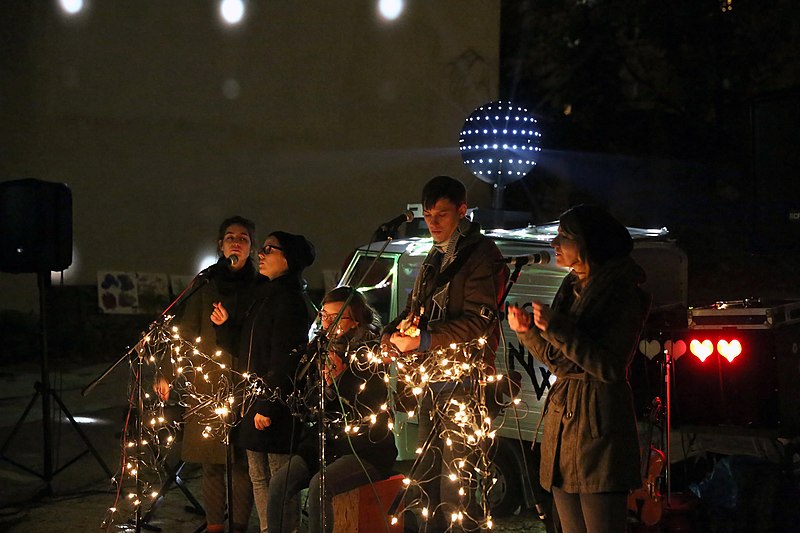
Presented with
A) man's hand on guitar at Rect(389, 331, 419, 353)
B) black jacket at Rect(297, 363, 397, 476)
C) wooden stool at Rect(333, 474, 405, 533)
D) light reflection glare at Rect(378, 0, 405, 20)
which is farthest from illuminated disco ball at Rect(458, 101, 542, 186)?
light reflection glare at Rect(378, 0, 405, 20)

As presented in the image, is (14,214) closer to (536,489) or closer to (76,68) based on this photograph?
(536,489)

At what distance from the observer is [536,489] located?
564 centimetres

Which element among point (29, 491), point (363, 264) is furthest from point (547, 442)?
point (29, 491)

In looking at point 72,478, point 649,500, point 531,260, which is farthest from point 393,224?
point 72,478

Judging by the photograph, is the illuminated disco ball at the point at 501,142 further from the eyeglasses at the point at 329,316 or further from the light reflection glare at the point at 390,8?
the light reflection glare at the point at 390,8

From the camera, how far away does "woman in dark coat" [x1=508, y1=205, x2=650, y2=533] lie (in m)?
3.59

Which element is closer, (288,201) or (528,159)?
(528,159)

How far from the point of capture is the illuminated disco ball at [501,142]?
745cm

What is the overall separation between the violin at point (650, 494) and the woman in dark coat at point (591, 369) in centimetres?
123

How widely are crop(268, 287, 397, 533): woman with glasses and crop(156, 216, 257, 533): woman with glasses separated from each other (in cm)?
62

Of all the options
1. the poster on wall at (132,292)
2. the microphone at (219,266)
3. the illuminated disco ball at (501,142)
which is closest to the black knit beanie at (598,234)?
the microphone at (219,266)

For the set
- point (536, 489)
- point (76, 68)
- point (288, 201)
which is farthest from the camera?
point (288, 201)

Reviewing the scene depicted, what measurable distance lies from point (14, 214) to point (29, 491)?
7.32 ft

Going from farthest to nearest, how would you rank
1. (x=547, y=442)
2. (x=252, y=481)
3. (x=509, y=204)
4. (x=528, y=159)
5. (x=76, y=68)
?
1. (x=509, y=204)
2. (x=76, y=68)
3. (x=528, y=159)
4. (x=252, y=481)
5. (x=547, y=442)
